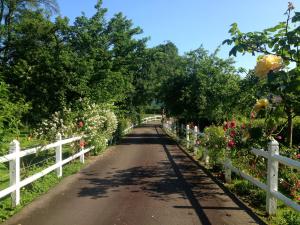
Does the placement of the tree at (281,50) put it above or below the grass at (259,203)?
above

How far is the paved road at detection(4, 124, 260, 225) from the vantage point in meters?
7.48

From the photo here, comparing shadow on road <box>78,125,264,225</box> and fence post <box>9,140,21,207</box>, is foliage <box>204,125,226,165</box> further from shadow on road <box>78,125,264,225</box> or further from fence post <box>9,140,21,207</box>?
fence post <box>9,140,21,207</box>

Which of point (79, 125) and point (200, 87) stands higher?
point (200, 87)

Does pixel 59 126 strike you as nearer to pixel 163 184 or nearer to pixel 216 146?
pixel 216 146

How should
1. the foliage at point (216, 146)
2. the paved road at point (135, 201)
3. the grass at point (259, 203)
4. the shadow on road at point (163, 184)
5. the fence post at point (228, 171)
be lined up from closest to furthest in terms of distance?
the grass at point (259, 203) → the paved road at point (135, 201) → the shadow on road at point (163, 184) → the fence post at point (228, 171) → the foliage at point (216, 146)

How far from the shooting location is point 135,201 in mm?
8859

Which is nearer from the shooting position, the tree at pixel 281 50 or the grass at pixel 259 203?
the tree at pixel 281 50

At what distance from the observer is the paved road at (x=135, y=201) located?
24.5 feet

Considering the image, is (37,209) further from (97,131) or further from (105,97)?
(105,97)

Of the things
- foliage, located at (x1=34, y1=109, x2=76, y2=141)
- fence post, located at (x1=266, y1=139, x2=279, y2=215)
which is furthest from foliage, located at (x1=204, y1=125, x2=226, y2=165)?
foliage, located at (x1=34, y1=109, x2=76, y2=141)

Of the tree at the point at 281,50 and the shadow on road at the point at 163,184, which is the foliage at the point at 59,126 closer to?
the shadow on road at the point at 163,184

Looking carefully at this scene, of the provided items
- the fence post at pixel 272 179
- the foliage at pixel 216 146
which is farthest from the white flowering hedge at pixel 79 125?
the fence post at pixel 272 179

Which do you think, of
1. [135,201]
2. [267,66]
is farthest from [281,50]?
[135,201]

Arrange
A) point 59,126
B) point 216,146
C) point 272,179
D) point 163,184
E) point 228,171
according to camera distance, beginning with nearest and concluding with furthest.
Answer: point 272,179 → point 163,184 → point 228,171 → point 216,146 → point 59,126
